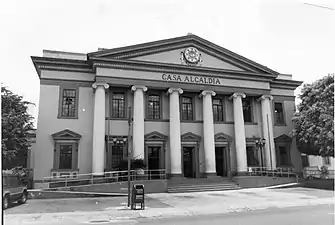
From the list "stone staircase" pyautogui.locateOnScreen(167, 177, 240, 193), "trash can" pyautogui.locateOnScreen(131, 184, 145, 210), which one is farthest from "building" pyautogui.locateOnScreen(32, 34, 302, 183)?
"trash can" pyautogui.locateOnScreen(131, 184, 145, 210)

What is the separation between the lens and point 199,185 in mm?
17406

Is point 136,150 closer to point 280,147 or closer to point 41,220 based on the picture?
point 41,220

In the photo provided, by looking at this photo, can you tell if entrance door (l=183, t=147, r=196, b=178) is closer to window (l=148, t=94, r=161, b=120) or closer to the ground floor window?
window (l=148, t=94, r=161, b=120)

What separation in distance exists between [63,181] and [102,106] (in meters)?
4.90

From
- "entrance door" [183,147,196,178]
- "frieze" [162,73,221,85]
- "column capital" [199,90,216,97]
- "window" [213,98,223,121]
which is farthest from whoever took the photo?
"window" [213,98,223,121]

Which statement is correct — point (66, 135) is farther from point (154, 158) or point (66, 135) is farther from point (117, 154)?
point (154, 158)

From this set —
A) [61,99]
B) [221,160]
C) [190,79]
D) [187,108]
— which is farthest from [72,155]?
[221,160]

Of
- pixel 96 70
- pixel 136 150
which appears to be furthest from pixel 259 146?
pixel 96 70

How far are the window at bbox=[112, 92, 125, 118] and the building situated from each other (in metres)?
0.07

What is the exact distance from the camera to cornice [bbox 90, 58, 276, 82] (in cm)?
1823

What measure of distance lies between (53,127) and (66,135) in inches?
37.0

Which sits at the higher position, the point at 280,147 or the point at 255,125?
the point at 255,125

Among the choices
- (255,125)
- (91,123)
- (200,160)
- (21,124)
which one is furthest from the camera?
(255,125)

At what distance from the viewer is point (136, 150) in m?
17.8
